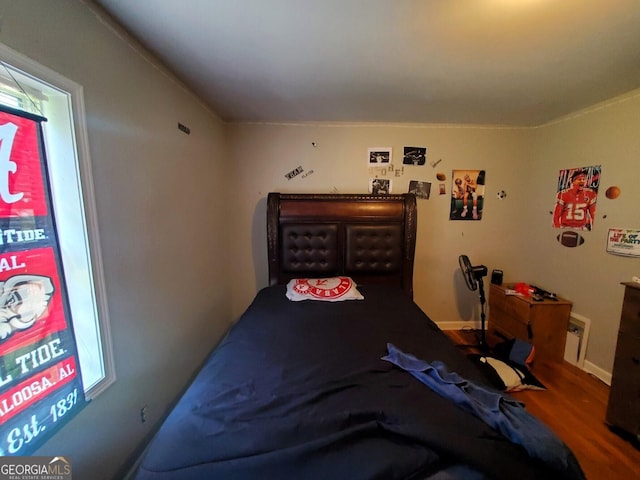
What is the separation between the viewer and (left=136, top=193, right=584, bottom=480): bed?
0.81 m

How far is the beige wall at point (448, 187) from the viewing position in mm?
2789

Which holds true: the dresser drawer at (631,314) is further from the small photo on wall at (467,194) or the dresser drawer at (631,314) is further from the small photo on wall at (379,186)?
the small photo on wall at (379,186)

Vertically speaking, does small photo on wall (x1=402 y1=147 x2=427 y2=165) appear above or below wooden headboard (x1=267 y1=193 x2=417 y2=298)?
above

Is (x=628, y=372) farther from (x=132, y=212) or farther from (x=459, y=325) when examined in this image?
(x=132, y=212)

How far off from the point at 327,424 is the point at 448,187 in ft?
9.31

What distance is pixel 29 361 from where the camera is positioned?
3.10 ft

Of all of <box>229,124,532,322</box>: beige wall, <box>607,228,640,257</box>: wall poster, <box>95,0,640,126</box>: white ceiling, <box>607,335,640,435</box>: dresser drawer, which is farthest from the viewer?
<box>229,124,532,322</box>: beige wall

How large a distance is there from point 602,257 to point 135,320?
3680 mm

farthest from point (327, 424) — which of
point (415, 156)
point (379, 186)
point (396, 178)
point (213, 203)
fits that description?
point (415, 156)

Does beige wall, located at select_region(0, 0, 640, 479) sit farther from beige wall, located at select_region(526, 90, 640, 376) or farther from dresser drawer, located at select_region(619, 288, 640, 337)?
dresser drawer, located at select_region(619, 288, 640, 337)

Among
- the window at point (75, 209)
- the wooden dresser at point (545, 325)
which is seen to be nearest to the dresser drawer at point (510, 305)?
the wooden dresser at point (545, 325)

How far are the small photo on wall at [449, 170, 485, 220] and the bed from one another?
162 cm

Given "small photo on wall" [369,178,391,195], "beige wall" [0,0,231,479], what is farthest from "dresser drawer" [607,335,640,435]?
"beige wall" [0,0,231,479]

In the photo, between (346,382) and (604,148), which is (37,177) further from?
(604,148)
